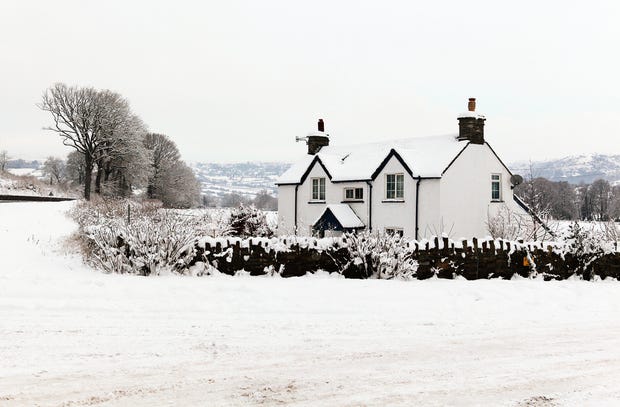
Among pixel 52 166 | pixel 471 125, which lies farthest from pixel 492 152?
pixel 52 166

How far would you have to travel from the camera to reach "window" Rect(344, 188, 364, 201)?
99.7ft

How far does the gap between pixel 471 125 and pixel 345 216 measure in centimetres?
813

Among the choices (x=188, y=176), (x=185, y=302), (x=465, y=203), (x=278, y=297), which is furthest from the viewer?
(x=188, y=176)

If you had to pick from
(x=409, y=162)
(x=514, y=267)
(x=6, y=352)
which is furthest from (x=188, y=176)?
(x=6, y=352)

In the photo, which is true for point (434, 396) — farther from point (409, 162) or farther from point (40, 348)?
point (409, 162)

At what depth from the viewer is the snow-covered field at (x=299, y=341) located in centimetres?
542

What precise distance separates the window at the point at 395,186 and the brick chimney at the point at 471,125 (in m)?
3.76

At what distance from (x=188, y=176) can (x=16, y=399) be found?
77.5 metres

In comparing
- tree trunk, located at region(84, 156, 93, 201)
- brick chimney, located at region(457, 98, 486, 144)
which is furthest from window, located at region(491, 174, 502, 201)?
tree trunk, located at region(84, 156, 93, 201)

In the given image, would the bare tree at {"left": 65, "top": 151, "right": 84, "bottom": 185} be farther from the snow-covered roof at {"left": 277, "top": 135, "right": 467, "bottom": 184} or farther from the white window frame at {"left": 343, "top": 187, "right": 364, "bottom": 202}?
the white window frame at {"left": 343, "top": 187, "right": 364, "bottom": 202}

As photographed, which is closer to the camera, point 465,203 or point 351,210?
point 465,203

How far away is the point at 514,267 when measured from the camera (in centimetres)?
1399

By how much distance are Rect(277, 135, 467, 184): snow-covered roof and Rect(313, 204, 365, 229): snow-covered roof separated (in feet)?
5.47

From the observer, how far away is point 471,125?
1104 inches
